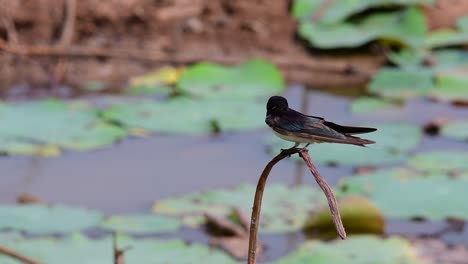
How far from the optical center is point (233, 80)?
19.0 feet

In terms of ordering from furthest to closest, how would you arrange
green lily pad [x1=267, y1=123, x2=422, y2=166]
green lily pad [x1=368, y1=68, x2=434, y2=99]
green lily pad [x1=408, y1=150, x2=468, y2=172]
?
green lily pad [x1=368, y1=68, x2=434, y2=99], green lily pad [x1=267, y1=123, x2=422, y2=166], green lily pad [x1=408, y1=150, x2=468, y2=172]

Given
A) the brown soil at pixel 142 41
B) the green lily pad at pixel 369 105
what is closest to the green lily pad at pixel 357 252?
the green lily pad at pixel 369 105

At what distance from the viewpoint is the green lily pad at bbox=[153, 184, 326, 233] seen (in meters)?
3.97

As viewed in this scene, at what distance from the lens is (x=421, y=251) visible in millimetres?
3648

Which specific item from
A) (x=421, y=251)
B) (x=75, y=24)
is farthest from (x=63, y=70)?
(x=421, y=251)

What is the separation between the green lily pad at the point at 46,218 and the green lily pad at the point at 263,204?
30 centimetres

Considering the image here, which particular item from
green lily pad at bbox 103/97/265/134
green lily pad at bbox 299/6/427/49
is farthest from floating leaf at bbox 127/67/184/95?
green lily pad at bbox 299/6/427/49

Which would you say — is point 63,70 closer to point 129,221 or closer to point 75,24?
point 75,24

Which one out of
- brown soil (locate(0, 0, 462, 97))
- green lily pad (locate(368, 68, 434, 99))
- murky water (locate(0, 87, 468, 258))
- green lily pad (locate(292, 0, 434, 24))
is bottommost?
murky water (locate(0, 87, 468, 258))

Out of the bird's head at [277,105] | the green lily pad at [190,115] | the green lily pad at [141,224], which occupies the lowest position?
the green lily pad at [141,224]

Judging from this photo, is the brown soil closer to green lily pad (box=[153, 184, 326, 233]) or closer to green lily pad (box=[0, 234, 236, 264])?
green lily pad (box=[153, 184, 326, 233])

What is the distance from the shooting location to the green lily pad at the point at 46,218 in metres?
3.84

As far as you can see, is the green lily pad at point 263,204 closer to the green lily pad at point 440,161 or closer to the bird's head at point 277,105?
the green lily pad at point 440,161

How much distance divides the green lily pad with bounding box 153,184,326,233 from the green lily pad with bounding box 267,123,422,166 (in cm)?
39
